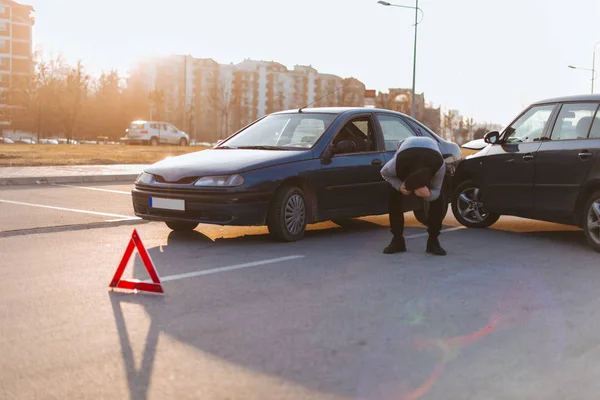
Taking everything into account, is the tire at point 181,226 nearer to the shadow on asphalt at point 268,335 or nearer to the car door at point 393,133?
the car door at point 393,133

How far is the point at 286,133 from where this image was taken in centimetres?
925

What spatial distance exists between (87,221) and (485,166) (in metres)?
5.22

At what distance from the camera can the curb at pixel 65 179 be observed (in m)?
16.1

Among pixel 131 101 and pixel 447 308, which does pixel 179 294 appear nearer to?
pixel 447 308

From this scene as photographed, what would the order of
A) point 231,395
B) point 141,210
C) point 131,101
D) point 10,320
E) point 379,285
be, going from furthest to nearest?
point 131,101 < point 141,210 < point 379,285 < point 10,320 < point 231,395

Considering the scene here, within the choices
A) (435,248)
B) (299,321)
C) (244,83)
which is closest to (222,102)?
(244,83)

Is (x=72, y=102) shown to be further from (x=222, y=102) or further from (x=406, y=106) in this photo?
(x=222, y=102)

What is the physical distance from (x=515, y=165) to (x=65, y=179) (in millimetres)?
11156

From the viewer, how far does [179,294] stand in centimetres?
570

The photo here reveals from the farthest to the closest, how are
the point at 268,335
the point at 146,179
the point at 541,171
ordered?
the point at 541,171 < the point at 146,179 < the point at 268,335

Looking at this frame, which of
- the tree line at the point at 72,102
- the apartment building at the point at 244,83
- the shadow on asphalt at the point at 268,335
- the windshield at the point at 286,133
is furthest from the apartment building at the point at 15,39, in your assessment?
the shadow on asphalt at the point at 268,335

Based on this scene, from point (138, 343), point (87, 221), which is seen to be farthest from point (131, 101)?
point (138, 343)

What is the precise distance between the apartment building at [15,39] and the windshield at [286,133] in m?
112

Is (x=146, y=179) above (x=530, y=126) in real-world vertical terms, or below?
below
